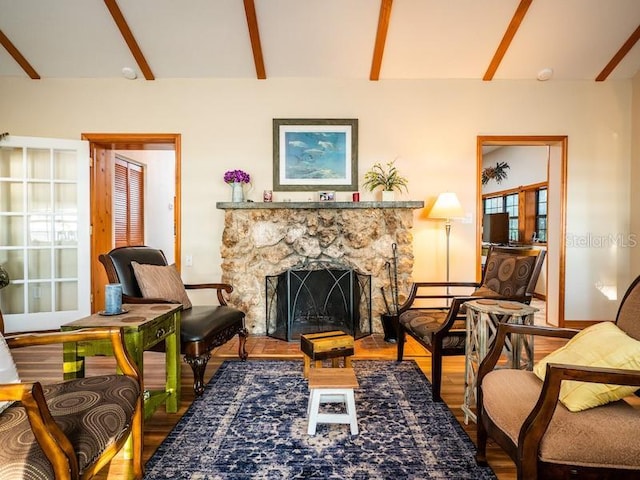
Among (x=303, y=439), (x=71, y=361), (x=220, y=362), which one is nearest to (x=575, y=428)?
(x=303, y=439)

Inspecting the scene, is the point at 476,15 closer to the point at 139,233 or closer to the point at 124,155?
the point at 124,155

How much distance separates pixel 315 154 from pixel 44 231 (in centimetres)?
292

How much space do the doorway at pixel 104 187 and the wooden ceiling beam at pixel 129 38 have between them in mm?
626

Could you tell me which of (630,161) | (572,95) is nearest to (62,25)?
(572,95)

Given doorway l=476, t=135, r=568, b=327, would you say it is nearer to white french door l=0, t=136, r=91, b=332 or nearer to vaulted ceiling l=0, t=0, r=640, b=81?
vaulted ceiling l=0, t=0, r=640, b=81

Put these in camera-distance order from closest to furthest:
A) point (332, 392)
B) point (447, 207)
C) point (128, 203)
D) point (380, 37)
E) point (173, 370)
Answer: point (332, 392)
point (173, 370)
point (380, 37)
point (447, 207)
point (128, 203)

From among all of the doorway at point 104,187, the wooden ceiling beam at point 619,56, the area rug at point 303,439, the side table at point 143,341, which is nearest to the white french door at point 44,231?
the doorway at point 104,187

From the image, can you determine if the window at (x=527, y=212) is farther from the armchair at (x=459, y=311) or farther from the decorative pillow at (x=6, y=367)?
the decorative pillow at (x=6, y=367)

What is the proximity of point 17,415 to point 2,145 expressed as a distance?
3700 millimetres

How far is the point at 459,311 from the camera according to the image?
8.76ft

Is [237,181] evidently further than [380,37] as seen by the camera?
Yes

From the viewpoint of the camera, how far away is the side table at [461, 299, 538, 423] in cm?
195

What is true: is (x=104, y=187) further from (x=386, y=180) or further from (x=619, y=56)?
(x=619, y=56)

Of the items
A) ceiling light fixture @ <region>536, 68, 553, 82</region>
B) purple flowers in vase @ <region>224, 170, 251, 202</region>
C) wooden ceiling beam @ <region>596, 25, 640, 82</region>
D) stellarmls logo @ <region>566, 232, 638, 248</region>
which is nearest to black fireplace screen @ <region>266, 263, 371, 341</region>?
purple flowers in vase @ <region>224, 170, 251, 202</region>
